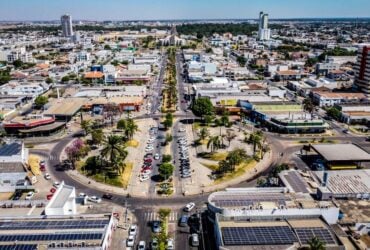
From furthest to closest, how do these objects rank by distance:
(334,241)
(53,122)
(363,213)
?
1. (53,122)
2. (363,213)
3. (334,241)

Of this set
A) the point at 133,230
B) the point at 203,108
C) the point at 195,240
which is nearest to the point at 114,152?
the point at 133,230

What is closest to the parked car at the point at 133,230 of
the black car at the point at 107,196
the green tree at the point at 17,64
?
the black car at the point at 107,196

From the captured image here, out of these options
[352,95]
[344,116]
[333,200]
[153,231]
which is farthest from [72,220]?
[352,95]

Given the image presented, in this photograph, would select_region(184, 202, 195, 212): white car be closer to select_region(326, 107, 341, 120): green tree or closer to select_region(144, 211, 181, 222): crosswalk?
select_region(144, 211, 181, 222): crosswalk

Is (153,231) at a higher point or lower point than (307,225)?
lower

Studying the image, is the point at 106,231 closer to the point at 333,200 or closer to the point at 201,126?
the point at 333,200

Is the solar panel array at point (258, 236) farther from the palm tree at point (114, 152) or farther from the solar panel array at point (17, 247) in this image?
the palm tree at point (114, 152)
